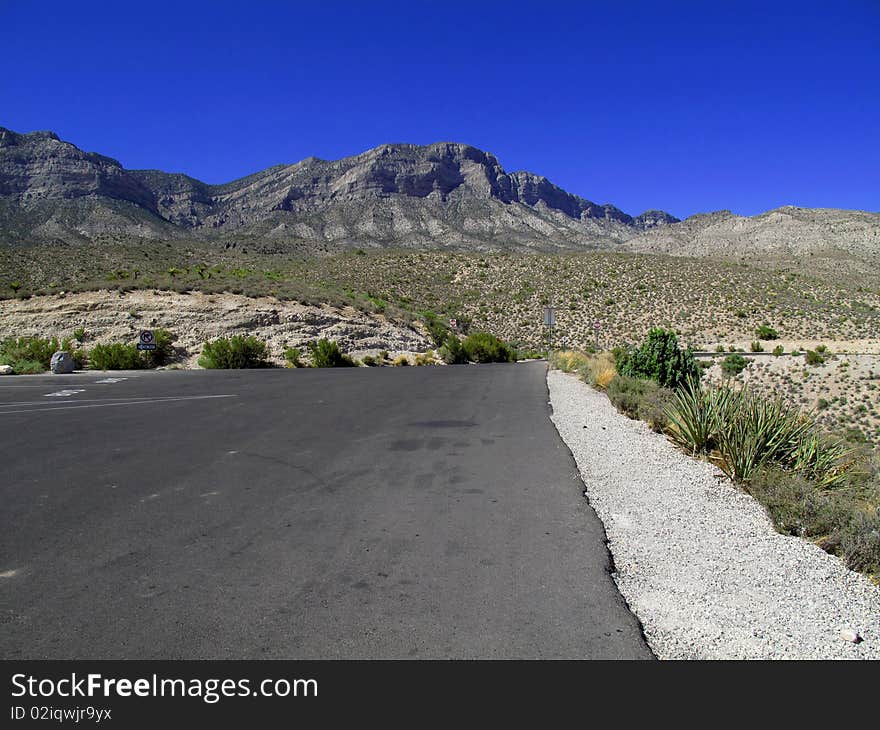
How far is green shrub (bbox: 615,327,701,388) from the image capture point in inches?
825

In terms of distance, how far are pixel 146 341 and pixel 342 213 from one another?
337 ft

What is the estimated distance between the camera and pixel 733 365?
4006 centimetres

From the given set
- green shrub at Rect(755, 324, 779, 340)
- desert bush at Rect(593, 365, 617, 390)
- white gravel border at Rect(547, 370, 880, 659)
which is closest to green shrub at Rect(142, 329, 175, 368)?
desert bush at Rect(593, 365, 617, 390)

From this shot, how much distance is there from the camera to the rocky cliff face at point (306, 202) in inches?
3863

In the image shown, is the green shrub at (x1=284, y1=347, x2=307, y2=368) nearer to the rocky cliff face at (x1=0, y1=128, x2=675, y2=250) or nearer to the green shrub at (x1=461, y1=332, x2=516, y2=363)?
the green shrub at (x1=461, y1=332, x2=516, y2=363)

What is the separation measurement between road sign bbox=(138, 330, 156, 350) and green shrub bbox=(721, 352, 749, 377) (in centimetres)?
3195

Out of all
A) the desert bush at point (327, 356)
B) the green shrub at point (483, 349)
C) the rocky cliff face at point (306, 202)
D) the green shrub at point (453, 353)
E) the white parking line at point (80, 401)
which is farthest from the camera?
the rocky cliff face at point (306, 202)

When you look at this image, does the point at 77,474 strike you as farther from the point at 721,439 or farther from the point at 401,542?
the point at 721,439

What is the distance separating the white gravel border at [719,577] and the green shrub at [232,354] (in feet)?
85.0

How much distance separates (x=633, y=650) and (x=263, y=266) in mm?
75586

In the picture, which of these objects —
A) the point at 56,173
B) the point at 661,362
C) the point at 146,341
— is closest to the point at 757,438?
the point at 661,362

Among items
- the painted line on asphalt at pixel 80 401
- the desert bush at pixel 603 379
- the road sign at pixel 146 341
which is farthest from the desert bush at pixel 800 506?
the road sign at pixel 146 341

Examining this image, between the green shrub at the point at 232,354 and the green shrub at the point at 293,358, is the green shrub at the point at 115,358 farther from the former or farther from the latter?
the green shrub at the point at 293,358

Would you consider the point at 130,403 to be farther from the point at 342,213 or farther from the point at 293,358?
the point at 342,213
